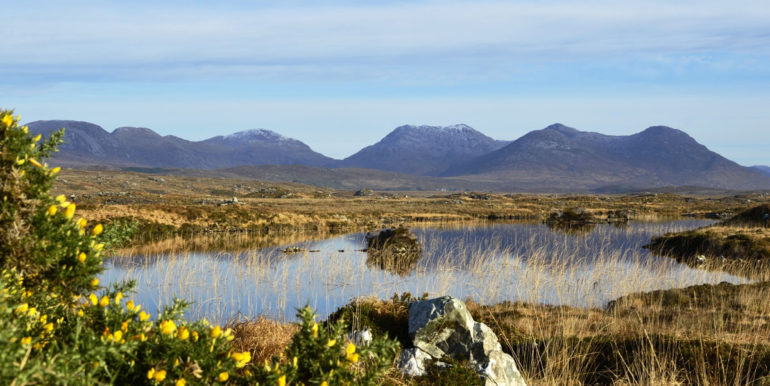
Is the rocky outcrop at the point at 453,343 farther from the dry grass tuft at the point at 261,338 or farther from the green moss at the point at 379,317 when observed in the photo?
the dry grass tuft at the point at 261,338

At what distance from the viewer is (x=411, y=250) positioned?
30.7m

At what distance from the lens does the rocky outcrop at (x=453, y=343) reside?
7.73 meters

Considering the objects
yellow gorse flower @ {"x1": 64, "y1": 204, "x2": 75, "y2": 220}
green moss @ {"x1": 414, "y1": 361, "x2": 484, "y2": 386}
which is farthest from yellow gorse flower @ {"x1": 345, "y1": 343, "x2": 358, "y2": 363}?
green moss @ {"x1": 414, "y1": 361, "x2": 484, "y2": 386}

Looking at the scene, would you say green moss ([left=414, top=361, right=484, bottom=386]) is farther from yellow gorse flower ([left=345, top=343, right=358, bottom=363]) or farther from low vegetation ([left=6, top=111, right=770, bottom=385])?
yellow gorse flower ([left=345, top=343, right=358, bottom=363])

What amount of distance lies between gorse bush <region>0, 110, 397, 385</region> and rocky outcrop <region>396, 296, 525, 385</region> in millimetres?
3936

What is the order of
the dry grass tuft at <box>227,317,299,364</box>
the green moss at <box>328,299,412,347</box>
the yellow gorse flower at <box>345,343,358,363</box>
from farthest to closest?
the green moss at <box>328,299,412,347</box> → the dry grass tuft at <box>227,317,299,364</box> → the yellow gorse flower at <box>345,343,358,363</box>

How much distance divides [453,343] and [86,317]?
579cm

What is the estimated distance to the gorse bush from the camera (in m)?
3.38

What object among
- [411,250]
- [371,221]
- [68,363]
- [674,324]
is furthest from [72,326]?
[371,221]

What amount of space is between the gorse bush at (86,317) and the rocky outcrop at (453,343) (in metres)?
3.94

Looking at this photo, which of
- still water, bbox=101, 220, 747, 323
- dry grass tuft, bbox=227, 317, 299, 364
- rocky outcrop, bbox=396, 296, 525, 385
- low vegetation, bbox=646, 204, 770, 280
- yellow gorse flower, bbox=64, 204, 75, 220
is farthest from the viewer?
low vegetation, bbox=646, 204, 770, 280

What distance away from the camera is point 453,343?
8477 mm

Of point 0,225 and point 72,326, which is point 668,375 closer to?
point 72,326

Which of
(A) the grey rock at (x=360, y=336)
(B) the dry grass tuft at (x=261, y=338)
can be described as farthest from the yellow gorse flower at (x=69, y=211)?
(A) the grey rock at (x=360, y=336)
